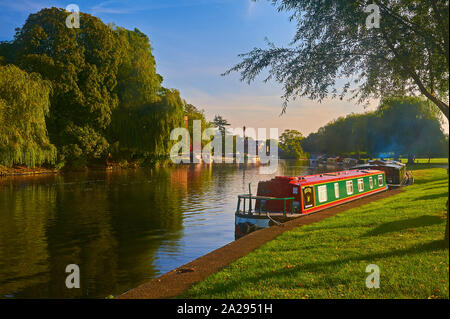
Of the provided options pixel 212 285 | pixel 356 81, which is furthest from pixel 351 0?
pixel 212 285

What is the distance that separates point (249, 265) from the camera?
9.10 metres

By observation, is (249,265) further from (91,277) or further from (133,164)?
(133,164)

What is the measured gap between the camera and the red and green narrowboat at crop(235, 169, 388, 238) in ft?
51.0

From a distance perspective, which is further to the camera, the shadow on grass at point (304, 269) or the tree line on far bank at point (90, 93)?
the tree line on far bank at point (90, 93)

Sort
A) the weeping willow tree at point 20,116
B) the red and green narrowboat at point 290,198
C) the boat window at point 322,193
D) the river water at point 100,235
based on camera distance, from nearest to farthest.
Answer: the river water at point 100,235 < the red and green narrowboat at point 290,198 < the boat window at point 322,193 < the weeping willow tree at point 20,116

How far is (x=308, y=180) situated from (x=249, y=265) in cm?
1079

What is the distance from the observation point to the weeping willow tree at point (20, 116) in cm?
3412

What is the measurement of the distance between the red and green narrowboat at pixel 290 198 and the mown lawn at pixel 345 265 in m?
3.16

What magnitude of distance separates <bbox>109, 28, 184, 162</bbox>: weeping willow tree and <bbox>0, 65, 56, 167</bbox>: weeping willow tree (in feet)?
48.6

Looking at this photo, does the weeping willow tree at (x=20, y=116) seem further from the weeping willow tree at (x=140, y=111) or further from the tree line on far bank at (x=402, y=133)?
the tree line on far bank at (x=402, y=133)

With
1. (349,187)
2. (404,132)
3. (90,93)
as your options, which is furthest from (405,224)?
(404,132)

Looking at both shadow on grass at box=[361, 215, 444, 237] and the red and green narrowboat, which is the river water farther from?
shadow on grass at box=[361, 215, 444, 237]

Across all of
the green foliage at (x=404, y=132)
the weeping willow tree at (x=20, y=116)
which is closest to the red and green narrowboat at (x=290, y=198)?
the weeping willow tree at (x=20, y=116)

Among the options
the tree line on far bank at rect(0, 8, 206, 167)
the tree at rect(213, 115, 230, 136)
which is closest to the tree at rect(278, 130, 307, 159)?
the tree at rect(213, 115, 230, 136)
